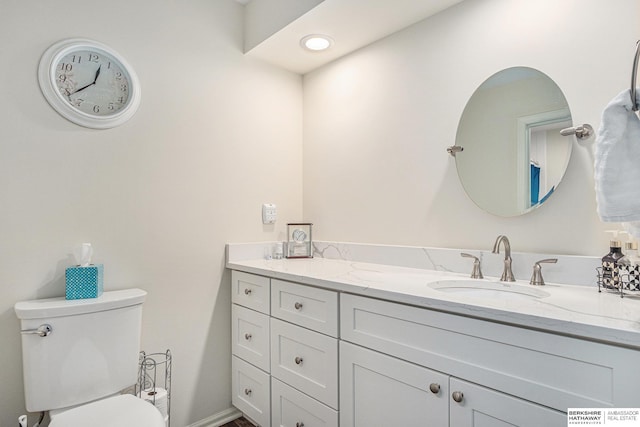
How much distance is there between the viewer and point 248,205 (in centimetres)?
218

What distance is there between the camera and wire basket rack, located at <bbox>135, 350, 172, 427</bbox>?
1.62 metres

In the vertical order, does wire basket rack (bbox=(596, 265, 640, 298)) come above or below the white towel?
below

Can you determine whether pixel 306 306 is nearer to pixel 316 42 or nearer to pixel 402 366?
pixel 402 366

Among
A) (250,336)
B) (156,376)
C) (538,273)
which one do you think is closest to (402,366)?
(538,273)

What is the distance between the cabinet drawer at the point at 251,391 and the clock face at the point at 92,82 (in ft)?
4.75

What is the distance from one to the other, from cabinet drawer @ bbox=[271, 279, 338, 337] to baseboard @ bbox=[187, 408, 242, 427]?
0.77 metres

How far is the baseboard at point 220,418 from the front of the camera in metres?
1.93

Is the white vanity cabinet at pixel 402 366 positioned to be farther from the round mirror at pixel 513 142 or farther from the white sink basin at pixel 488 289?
the round mirror at pixel 513 142

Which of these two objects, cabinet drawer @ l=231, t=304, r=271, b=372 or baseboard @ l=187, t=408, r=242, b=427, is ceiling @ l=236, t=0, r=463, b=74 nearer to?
cabinet drawer @ l=231, t=304, r=271, b=372

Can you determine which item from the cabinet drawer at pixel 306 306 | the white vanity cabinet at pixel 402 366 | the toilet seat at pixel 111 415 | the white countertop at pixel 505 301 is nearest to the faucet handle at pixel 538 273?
the white countertop at pixel 505 301

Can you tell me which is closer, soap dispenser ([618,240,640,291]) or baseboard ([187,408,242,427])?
soap dispenser ([618,240,640,291])

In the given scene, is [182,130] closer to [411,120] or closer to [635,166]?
[411,120]

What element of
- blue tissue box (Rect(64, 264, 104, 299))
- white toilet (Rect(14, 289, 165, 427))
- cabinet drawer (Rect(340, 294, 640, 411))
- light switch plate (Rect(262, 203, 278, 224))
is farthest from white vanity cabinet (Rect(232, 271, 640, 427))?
blue tissue box (Rect(64, 264, 104, 299))

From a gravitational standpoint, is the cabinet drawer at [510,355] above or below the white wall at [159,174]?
below
